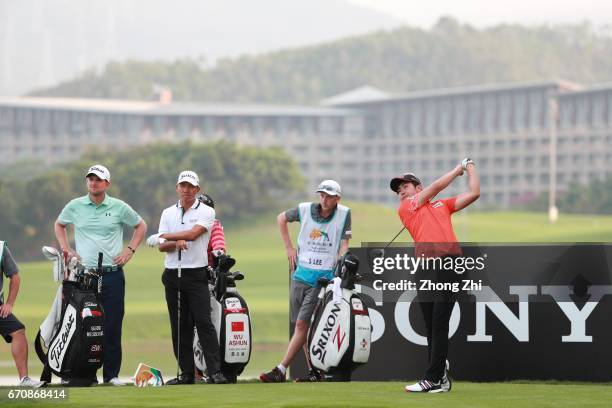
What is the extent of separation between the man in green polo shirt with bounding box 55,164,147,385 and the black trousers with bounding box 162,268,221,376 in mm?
429

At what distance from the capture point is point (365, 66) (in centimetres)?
18538

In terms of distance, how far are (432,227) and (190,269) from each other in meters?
1.93

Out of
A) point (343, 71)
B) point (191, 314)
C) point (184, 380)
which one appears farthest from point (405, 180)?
point (343, 71)

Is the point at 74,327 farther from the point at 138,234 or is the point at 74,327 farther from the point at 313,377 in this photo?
the point at 313,377

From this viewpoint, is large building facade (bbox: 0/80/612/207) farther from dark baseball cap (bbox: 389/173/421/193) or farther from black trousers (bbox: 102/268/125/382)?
dark baseball cap (bbox: 389/173/421/193)

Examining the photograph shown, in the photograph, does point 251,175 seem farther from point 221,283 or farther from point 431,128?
point 221,283

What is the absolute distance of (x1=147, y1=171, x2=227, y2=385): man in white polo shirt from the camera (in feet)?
32.2

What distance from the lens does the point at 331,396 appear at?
27.3ft

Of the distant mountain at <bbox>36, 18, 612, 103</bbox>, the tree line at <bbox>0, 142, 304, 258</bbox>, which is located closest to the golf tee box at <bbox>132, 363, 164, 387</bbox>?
the tree line at <bbox>0, 142, 304, 258</bbox>

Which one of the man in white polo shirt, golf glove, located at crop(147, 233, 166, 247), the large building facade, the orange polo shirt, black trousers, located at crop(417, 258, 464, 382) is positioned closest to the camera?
black trousers, located at crop(417, 258, 464, 382)

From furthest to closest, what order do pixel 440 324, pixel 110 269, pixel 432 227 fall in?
pixel 110 269 → pixel 432 227 → pixel 440 324

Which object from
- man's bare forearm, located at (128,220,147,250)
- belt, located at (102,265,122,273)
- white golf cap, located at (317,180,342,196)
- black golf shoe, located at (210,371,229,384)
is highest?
white golf cap, located at (317,180,342,196)

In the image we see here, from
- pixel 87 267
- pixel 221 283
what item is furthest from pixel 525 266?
pixel 87 267

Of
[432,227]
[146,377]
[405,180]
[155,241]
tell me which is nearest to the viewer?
[432,227]
